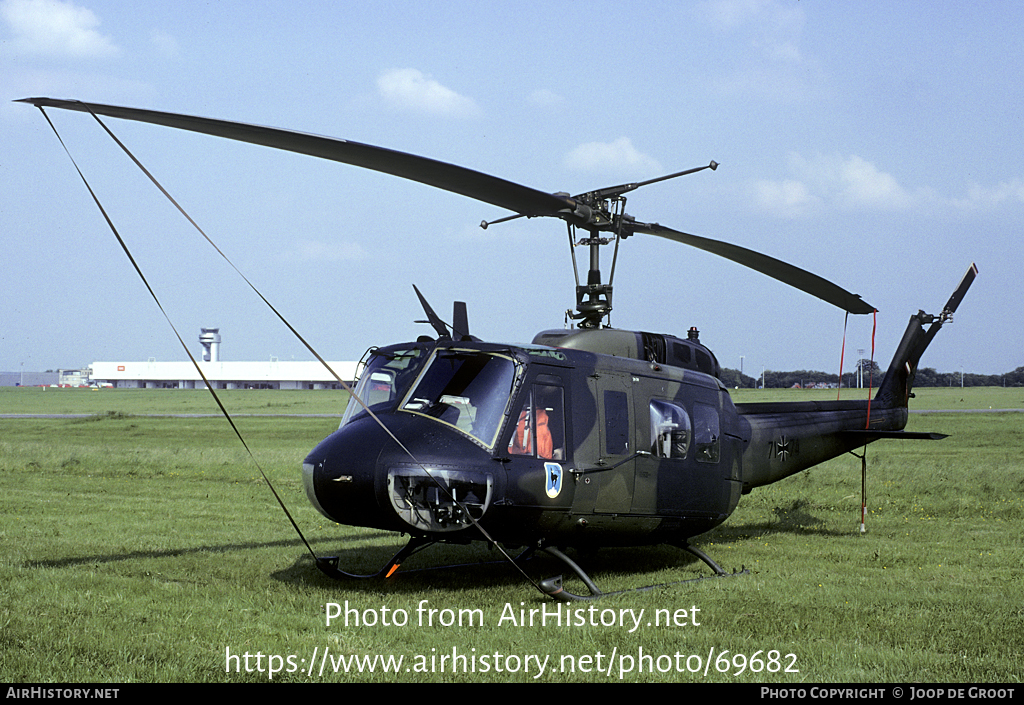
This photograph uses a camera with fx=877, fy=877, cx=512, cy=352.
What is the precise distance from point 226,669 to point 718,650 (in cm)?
373

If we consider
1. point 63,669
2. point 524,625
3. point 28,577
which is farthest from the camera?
point 28,577

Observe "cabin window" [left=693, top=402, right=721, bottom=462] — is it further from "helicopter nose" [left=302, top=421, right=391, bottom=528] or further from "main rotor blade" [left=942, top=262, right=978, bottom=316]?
"main rotor blade" [left=942, top=262, right=978, bottom=316]

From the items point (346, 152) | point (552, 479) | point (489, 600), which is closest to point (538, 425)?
point (552, 479)

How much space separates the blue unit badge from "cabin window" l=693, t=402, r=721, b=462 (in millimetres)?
2524

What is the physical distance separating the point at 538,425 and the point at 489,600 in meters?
1.79

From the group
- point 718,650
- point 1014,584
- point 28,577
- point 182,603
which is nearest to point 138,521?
point 28,577

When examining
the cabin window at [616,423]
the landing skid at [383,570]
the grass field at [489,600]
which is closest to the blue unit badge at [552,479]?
the cabin window at [616,423]

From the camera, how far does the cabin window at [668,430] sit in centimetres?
1012

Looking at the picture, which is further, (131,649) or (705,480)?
(705,480)

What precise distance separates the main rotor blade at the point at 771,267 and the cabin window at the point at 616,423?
2.18 m

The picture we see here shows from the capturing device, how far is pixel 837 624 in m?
7.93

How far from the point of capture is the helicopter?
8031 mm

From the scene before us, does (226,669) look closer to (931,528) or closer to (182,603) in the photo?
(182,603)

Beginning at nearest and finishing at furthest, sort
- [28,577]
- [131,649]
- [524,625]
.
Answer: [131,649] < [524,625] < [28,577]
